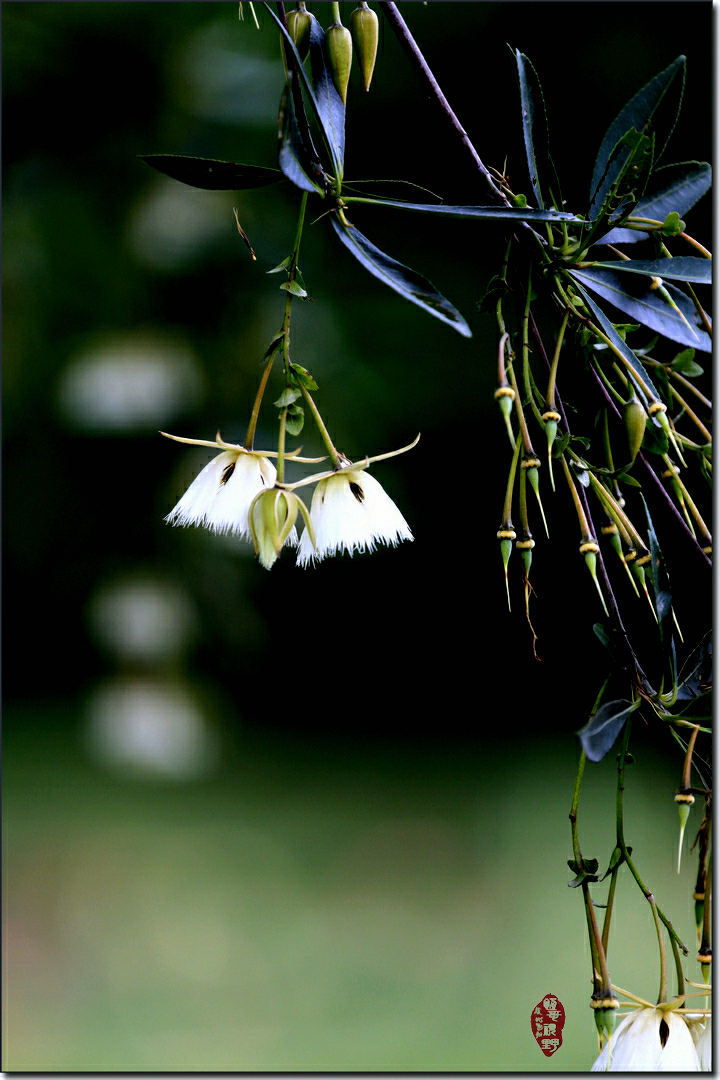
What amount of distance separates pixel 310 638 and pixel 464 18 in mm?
1071

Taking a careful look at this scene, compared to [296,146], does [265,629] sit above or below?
below

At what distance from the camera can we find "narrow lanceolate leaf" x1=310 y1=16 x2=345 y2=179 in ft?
1.06

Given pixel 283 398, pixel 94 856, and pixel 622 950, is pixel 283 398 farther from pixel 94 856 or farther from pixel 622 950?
pixel 94 856

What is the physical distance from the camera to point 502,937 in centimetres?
121

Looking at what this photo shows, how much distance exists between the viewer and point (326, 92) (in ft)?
1.09

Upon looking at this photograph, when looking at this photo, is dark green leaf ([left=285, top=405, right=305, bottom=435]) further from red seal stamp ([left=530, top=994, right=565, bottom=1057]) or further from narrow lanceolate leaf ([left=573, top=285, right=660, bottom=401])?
red seal stamp ([left=530, top=994, right=565, bottom=1057])

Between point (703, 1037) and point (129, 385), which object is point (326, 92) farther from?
point (129, 385)

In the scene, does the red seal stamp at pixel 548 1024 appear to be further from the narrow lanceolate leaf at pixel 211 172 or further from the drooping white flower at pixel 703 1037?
the narrow lanceolate leaf at pixel 211 172

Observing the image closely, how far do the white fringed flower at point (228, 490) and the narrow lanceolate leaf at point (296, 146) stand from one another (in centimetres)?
11

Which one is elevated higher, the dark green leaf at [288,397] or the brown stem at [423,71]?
the brown stem at [423,71]

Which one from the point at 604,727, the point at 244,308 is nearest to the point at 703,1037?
the point at 604,727

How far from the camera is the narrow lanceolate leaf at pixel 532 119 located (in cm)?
35

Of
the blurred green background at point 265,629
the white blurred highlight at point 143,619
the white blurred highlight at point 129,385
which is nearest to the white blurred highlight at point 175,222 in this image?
the blurred green background at point 265,629

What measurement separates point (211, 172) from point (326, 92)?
0.18ft
